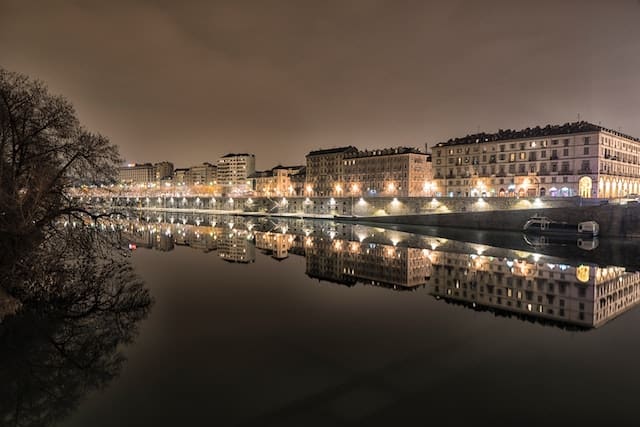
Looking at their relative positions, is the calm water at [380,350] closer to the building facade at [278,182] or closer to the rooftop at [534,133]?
the rooftop at [534,133]

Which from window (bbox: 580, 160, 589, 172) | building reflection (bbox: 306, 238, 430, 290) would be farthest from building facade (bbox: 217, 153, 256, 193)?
building reflection (bbox: 306, 238, 430, 290)

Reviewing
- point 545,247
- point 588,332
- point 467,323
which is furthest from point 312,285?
point 545,247

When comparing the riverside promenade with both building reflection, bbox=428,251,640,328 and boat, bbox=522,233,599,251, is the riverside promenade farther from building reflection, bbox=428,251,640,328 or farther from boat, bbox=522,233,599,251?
building reflection, bbox=428,251,640,328

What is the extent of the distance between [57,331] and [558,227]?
4617 cm

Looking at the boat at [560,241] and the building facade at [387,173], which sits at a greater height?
the building facade at [387,173]

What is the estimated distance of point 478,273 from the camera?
2123cm

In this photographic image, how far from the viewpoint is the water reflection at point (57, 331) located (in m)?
7.78

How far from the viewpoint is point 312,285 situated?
761 inches

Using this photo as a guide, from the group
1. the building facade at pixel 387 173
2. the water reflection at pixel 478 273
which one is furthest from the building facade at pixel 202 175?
the water reflection at pixel 478 273

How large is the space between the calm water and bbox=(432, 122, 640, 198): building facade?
157 ft

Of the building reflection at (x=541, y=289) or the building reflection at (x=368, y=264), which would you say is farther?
the building reflection at (x=368, y=264)

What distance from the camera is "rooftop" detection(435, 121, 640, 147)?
6309 centimetres

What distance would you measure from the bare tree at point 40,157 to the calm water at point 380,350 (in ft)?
16.4

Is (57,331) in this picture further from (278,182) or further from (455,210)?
(278,182)
